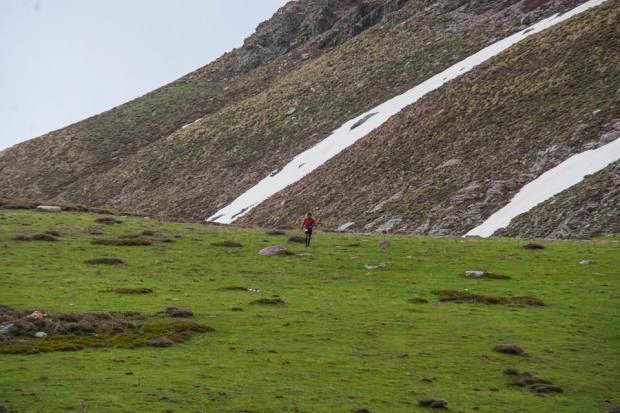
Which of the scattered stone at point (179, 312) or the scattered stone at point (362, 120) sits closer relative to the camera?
the scattered stone at point (179, 312)

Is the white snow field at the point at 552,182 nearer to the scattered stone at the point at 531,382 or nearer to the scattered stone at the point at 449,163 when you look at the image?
the scattered stone at the point at 449,163

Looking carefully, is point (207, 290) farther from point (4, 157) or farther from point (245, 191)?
point (4, 157)

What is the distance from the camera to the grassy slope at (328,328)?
2484cm

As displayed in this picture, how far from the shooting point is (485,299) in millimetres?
38344

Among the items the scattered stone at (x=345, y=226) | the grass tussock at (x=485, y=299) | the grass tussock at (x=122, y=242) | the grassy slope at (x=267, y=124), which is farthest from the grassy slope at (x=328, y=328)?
the grassy slope at (x=267, y=124)

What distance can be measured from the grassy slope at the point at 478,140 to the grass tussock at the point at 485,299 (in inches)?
974

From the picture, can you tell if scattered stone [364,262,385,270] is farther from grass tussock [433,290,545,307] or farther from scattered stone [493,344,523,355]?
scattered stone [493,344,523,355]

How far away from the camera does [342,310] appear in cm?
3588

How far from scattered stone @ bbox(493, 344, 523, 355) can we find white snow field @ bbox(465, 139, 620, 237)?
31.6 metres

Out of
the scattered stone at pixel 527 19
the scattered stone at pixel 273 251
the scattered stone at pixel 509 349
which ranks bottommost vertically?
the scattered stone at pixel 509 349

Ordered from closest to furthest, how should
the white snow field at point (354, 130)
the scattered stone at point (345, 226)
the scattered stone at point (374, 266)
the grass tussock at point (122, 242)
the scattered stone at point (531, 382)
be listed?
the scattered stone at point (531, 382) < the scattered stone at point (374, 266) < the grass tussock at point (122, 242) < the scattered stone at point (345, 226) < the white snow field at point (354, 130)

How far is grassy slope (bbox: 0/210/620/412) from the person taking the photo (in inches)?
978

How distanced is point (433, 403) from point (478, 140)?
56414mm

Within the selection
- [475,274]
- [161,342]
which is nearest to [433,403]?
[161,342]
